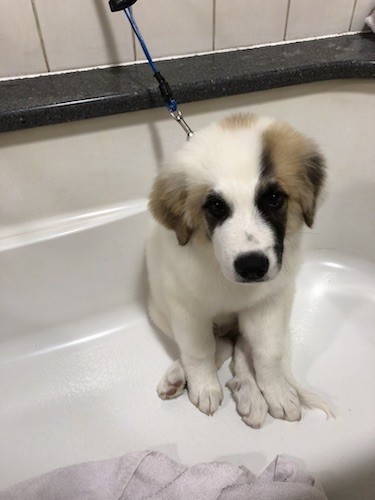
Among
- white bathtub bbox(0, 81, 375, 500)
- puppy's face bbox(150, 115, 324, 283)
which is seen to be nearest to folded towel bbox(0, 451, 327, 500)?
white bathtub bbox(0, 81, 375, 500)

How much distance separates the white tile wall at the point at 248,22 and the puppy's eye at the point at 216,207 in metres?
0.68

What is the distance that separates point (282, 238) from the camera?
3.05 ft

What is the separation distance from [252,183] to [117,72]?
633mm

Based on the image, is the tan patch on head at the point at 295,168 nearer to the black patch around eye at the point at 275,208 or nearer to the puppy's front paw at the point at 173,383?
the black patch around eye at the point at 275,208

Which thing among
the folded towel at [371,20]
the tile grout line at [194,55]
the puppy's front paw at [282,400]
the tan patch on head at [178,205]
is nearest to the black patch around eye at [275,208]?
the tan patch on head at [178,205]

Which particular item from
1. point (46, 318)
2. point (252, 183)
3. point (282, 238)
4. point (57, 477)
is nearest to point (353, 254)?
point (282, 238)

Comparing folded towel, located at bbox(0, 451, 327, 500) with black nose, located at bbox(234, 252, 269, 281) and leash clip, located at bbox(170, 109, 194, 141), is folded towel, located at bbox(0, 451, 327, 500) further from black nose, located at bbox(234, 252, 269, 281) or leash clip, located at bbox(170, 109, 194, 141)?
leash clip, located at bbox(170, 109, 194, 141)

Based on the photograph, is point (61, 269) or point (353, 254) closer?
point (61, 269)

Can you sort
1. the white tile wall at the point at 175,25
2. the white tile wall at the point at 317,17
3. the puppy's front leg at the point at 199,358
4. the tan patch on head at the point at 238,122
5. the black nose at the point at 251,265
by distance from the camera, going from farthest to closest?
1. the white tile wall at the point at 317,17
2. the white tile wall at the point at 175,25
3. the puppy's front leg at the point at 199,358
4. the tan patch on head at the point at 238,122
5. the black nose at the point at 251,265

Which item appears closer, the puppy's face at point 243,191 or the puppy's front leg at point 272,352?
the puppy's face at point 243,191

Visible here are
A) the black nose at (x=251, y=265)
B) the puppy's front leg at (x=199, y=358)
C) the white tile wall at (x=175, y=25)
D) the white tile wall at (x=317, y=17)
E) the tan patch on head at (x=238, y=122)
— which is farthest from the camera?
the white tile wall at (x=317, y=17)

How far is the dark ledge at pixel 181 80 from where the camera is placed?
44.2 inches

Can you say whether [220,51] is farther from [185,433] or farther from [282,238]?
[185,433]

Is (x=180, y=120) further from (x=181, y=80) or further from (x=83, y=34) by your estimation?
(x=83, y=34)
